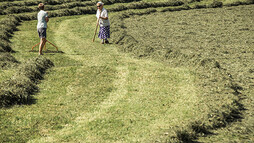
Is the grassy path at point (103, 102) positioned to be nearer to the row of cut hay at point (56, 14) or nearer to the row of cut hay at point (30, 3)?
the row of cut hay at point (56, 14)

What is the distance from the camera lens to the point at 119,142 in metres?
8.81

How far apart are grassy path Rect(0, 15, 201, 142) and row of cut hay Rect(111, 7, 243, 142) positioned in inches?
19.0

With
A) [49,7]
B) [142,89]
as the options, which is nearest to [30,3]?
[49,7]

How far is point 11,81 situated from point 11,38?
9959mm

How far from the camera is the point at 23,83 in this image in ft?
40.1

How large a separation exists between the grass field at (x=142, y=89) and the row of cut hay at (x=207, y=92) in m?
0.03

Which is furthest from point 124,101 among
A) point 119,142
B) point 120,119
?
point 119,142

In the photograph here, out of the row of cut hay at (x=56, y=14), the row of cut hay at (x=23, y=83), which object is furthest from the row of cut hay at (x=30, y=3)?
the row of cut hay at (x=23, y=83)

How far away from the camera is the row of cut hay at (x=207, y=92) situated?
Result: 9195 mm

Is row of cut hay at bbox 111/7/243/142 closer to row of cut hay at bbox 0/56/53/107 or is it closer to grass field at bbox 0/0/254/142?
grass field at bbox 0/0/254/142

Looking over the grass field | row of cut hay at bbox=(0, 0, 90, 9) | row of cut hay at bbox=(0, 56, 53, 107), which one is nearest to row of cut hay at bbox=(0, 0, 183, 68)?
the grass field

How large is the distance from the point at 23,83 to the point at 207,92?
632 cm

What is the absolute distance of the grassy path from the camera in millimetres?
9391

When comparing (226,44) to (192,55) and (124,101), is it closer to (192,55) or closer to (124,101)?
(192,55)
